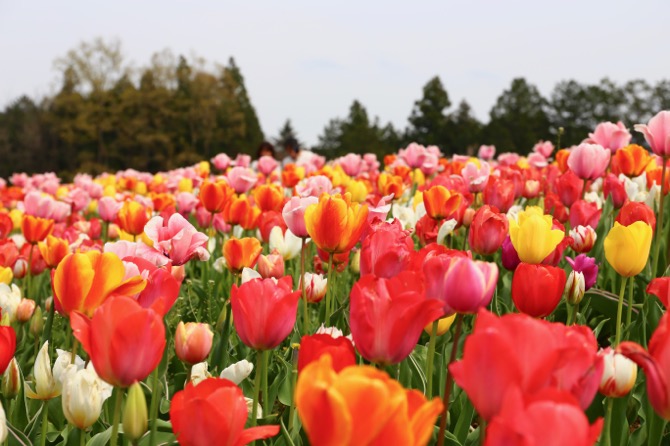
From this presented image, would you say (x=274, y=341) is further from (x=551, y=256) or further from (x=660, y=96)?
(x=660, y=96)

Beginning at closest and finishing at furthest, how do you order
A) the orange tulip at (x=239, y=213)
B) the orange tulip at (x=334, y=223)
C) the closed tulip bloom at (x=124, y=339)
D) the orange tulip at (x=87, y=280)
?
the closed tulip bloom at (x=124, y=339) → the orange tulip at (x=87, y=280) → the orange tulip at (x=334, y=223) → the orange tulip at (x=239, y=213)

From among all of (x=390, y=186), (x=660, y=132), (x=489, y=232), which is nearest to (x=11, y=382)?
(x=489, y=232)

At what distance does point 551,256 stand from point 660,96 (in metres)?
60.3

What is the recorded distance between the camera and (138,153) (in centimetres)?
5081

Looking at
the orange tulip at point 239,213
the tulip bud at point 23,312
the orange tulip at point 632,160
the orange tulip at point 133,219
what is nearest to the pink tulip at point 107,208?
the orange tulip at point 133,219

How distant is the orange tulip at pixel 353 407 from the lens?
821 millimetres

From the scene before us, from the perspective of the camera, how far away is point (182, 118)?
49.2 m

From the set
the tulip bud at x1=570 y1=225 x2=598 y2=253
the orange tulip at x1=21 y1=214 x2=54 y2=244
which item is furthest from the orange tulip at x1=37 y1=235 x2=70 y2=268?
the tulip bud at x1=570 y1=225 x2=598 y2=253

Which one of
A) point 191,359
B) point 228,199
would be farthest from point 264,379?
point 228,199

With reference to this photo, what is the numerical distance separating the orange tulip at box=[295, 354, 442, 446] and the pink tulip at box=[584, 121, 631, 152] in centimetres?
404

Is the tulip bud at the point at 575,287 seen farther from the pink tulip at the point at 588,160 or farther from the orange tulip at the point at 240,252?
the pink tulip at the point at 588,160

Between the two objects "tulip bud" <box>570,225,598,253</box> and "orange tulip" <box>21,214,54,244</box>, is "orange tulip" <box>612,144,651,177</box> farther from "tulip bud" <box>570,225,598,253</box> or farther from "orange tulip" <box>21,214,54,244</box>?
"orange tulip" <box>21,214,54,244</box>

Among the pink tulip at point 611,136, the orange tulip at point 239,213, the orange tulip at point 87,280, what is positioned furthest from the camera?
the pink tulip at point 611,136

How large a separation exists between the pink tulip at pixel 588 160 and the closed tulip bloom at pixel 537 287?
6.62ft
